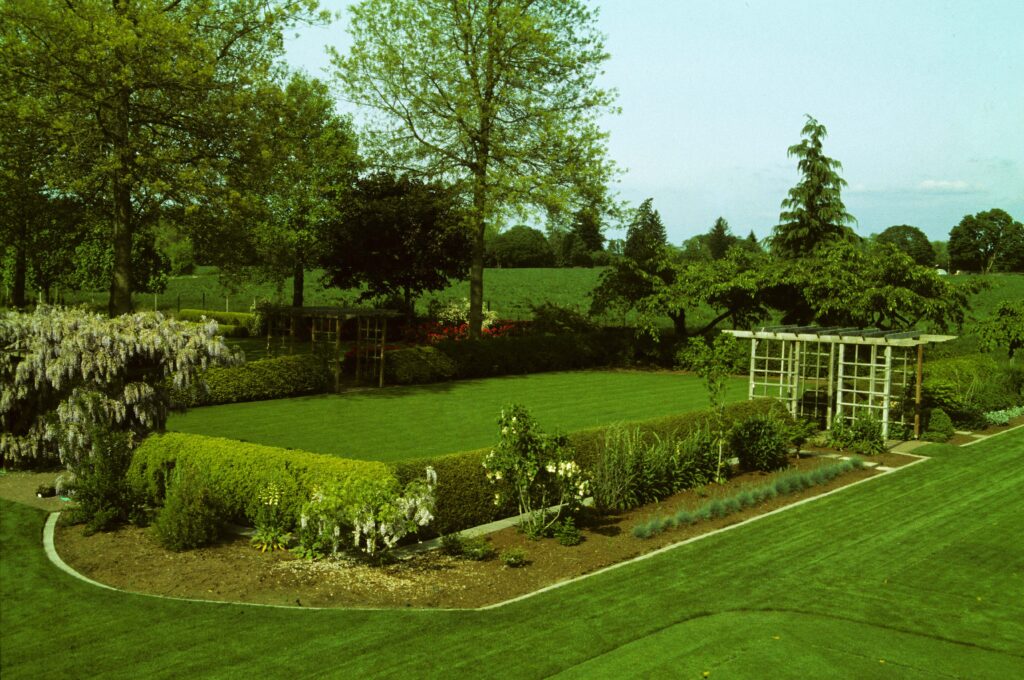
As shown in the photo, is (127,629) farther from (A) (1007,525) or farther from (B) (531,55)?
(B) (531,55)

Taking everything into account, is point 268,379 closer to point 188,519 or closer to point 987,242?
point 188,519

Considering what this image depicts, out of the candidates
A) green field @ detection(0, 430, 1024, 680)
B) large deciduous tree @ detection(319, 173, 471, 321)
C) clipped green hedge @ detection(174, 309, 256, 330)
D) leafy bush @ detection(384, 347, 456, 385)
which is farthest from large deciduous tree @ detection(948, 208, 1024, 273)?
green field @ detection(0, 430, 1024, 680)

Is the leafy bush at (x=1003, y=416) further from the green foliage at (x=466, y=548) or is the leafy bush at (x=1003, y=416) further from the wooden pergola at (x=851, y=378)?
the green foliage at (x=466, y=548)

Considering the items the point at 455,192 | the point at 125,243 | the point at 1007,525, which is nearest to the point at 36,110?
the point at 125,243

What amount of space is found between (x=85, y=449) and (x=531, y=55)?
69.5 ft

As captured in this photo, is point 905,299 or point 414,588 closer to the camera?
point 414,588

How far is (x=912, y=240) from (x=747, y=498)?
106 meters

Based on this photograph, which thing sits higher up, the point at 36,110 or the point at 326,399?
the point at 36,110

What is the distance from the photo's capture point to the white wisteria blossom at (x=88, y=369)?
11.0 metres

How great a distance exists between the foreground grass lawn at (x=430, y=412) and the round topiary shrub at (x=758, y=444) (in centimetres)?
398

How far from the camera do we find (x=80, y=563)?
8453 mm

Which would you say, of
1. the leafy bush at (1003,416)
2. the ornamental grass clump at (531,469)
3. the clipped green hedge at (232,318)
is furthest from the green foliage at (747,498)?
the clipped green hedge at (232,318)

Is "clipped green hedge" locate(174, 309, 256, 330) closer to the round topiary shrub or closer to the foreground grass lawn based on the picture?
the foreground grass lawn

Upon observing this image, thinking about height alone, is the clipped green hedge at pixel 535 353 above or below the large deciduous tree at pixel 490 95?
below
